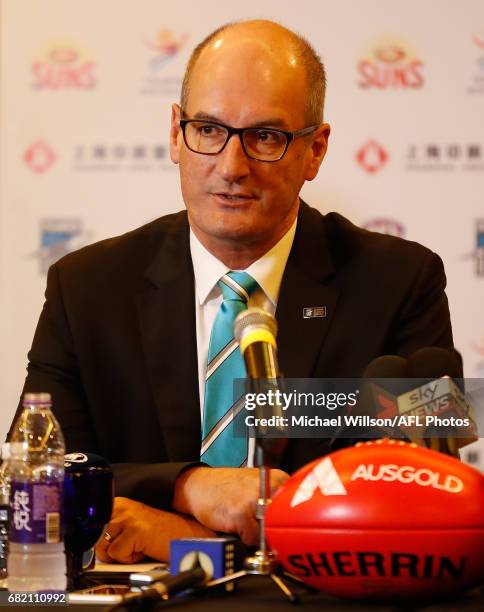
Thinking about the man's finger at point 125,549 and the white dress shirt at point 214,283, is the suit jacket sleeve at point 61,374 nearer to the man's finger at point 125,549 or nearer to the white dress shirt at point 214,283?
the white dress shirt at point 214,283

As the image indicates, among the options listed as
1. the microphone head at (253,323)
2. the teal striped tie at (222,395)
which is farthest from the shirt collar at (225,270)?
the microphone head at (253,323)

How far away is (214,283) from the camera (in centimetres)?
250

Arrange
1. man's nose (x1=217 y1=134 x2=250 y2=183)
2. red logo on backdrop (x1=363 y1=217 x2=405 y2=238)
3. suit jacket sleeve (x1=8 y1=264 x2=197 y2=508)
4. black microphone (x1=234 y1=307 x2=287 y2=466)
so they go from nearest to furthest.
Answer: black microphone (x1=234 y1=307 x2=287 y2=466) → man's nose (x1=217 y1=134 x2=250 y2=183) → suit jacket sleeve (x1=8 y1=264 x2=197 y2=508) → red logo on backdrop (x1=363 y1=217 x2=405 y2=238)

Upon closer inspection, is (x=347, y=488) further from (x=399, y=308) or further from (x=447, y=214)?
(x=447, y=214)

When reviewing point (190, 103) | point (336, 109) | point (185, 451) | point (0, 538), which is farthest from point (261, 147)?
point (0, 538)

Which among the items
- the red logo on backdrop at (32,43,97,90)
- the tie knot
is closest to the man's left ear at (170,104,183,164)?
the tie knot

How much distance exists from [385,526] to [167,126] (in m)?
2.22

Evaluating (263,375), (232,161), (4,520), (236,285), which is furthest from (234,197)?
(263,375)

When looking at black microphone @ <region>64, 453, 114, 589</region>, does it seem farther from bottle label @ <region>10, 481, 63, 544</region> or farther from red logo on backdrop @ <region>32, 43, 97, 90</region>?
red logo on backdrop @ <region>32, 43, 97, 90</region>

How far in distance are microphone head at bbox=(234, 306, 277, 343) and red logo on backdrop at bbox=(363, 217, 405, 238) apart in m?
1.82

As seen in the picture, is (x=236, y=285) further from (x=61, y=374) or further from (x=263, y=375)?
(x=263, y=375)

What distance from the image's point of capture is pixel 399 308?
2.53 meters

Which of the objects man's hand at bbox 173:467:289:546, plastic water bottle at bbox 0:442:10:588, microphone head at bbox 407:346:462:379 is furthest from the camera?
man's hand at bbox 173:467:289:546

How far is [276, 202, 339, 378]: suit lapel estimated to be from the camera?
2.45 metres
